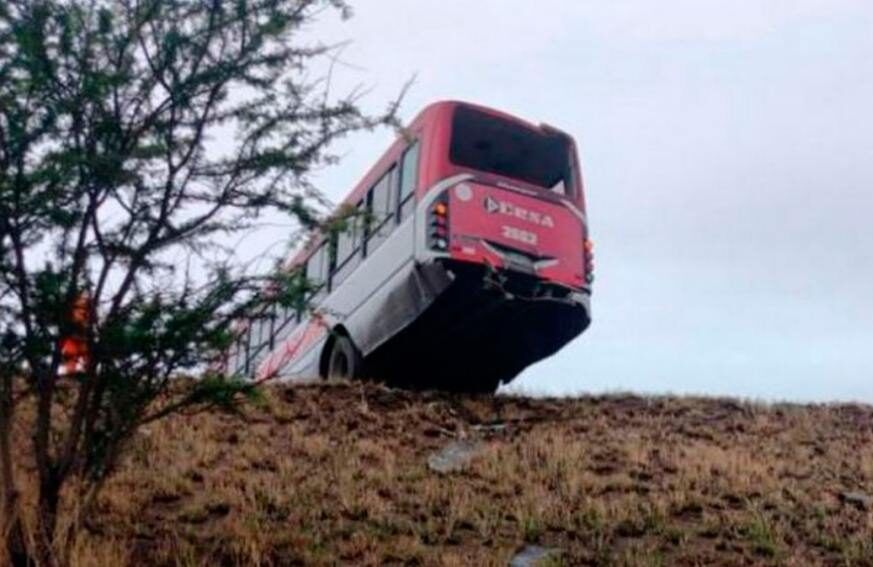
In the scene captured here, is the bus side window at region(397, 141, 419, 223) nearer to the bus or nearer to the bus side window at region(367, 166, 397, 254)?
the bus

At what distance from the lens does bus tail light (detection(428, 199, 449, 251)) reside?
12.7 metres

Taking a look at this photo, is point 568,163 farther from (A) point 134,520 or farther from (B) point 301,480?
(A) point 134,520

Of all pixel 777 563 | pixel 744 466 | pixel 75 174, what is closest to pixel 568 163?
pixel 744 466

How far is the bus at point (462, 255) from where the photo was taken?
42.5 feet

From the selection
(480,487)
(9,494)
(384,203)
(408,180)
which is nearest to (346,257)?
(384,203)

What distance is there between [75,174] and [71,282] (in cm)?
63

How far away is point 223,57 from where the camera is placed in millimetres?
7992

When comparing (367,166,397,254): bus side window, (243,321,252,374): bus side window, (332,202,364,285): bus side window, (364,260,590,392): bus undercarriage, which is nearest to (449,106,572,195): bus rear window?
(367,166,397,254): bus side window

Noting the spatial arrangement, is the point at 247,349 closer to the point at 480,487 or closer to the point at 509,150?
the point at 480,487

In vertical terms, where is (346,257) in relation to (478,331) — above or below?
above

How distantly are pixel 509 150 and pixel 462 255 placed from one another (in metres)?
1.83

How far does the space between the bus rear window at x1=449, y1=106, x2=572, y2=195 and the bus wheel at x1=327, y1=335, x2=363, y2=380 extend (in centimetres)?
272

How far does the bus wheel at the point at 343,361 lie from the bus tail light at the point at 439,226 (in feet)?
7.89

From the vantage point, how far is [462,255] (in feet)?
42.1
